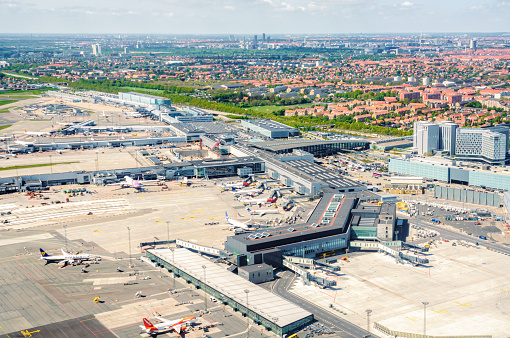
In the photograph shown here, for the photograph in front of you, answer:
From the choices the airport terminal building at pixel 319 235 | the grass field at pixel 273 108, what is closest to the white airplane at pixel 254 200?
the airport terminal building at pixel 319 235

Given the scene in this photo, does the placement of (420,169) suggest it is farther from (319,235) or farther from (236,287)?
(236,287)

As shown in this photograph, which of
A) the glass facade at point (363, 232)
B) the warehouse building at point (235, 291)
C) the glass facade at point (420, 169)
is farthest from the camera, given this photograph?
the glass facade at point (420, 169)

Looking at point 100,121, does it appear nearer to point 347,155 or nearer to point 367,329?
point 347,155

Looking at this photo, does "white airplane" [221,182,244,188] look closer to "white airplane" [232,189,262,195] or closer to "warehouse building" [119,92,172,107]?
"white airplane" [232,189,262,195]

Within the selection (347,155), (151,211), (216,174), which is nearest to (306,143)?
(347,155)

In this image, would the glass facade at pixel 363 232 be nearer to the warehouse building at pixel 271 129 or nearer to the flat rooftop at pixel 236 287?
the flat rooftop at pixel 236 287

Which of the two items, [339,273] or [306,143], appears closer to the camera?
[339,273]

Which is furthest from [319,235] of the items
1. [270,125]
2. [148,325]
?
A: [270,125]
